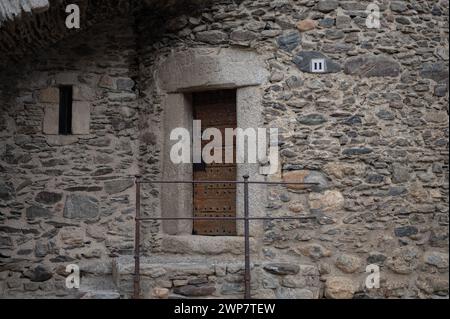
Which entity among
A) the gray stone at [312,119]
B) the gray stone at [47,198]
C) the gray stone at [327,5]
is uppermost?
the gray stone at [327,5]

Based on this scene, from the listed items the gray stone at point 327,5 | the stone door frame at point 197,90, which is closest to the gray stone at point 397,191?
the stone door frame at point 197,90

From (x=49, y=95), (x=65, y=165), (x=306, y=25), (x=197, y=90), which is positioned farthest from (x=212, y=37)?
(x=65, y=165)

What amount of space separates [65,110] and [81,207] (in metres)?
1.09

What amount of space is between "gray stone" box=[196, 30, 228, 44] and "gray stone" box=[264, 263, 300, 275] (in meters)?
2.24

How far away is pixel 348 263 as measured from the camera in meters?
5.12

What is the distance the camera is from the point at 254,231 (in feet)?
17.5

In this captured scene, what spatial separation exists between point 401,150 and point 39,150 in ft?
12.2

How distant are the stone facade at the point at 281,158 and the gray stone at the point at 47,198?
0.01 m

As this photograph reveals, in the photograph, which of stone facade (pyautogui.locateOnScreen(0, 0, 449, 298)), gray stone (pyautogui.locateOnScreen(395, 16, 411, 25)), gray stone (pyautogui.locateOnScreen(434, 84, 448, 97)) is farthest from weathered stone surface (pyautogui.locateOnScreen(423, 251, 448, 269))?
gray stone (pyautogui.locateOnScreen(395, 16, 411, 25))

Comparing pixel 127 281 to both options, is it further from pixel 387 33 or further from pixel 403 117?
pixel 387 33

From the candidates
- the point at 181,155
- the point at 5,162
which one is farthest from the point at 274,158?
the point at 5,162

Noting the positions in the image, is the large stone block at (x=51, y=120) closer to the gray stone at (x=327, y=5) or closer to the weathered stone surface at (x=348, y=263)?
the gray stone at (x=327, y=5)

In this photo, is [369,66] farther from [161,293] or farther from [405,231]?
[161,293]

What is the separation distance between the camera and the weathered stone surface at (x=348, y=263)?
5.11 metres
